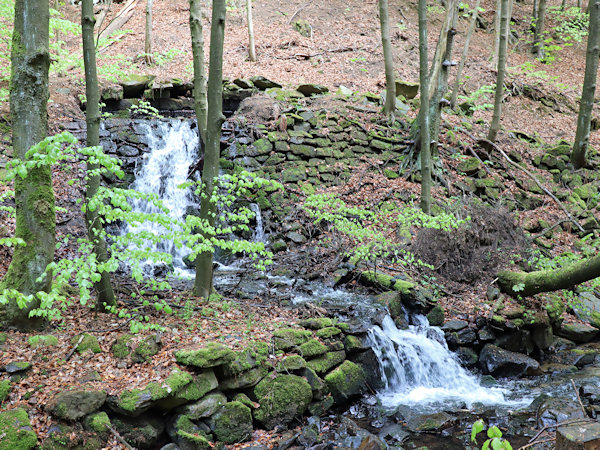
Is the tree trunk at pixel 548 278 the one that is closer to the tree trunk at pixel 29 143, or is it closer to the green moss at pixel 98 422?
the green moss at pixel 98 422

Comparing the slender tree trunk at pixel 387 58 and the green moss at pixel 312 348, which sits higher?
the slender tree trunk at pixel 387 58

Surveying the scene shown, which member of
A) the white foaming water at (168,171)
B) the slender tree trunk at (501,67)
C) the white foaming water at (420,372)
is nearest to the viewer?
the white foaming water at (420,372)

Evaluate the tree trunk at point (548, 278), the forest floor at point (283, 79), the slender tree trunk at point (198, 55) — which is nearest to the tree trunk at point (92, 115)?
the forest floor at point (283, 79)

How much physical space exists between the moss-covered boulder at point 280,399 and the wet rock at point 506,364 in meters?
3.35

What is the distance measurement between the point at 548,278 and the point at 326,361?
4.06 m

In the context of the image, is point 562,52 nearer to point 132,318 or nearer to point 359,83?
point 359,83

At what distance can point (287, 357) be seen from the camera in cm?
532

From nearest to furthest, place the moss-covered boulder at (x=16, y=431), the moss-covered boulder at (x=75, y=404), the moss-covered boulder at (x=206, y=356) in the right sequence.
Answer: the moss-covered boulder at (x=16, y=431), the moss-covered boulder at (x=75, y=404), the moss-covered boulder at (x=206, y=356)

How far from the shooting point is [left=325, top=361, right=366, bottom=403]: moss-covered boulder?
217 inches

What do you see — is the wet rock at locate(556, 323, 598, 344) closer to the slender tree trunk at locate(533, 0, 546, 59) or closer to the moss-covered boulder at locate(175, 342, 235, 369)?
the moss-covered boulder at locate(175, 342, 235, 369)

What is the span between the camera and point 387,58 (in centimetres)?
1256

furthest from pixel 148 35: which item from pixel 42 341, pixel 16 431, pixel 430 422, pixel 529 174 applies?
pixel 430 422

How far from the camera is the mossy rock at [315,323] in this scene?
6.07 metres

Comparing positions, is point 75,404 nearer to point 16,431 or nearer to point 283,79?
point 16,431
